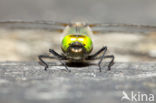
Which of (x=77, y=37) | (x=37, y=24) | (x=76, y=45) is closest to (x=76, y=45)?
(x=76, y=45)

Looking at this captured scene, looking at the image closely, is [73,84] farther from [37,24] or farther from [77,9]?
[77,9]

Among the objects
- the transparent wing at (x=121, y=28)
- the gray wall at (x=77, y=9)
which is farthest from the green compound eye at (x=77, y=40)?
the gray wall at (x=77, y=9)

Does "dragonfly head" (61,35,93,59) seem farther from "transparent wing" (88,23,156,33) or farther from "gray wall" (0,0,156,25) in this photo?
"gray wall" (0,0,156,25)

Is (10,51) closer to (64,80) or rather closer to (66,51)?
(66,51)

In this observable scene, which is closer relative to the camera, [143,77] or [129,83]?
[129,83]

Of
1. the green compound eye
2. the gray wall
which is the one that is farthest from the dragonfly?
the gray wall

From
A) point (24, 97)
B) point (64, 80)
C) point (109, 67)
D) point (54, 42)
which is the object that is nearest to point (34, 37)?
point (54, 42)

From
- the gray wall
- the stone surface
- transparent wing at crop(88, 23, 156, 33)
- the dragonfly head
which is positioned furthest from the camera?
the gray wall
